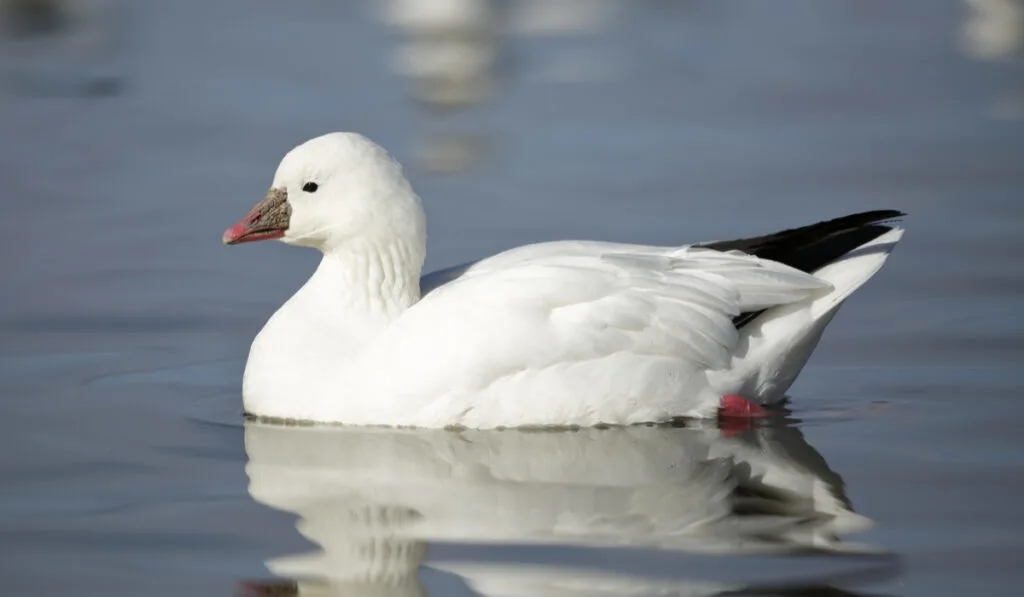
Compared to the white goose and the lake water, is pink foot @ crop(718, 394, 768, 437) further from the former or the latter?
the lake water

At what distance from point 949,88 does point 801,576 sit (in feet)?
30.3

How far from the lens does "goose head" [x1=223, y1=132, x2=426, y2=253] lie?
24.7 feet

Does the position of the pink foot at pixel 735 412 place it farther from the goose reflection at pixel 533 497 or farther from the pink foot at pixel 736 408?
the goose reflection at pixel 533 497

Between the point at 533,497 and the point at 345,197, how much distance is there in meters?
1.80

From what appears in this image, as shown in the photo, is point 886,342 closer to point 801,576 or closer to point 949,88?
point 801,576

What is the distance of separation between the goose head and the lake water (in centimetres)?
88

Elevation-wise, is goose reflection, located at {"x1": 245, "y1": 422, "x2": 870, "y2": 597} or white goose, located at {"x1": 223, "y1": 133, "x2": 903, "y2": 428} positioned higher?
white goose, located at {"x1": 223, "y1": 133, "x2": 903, "y2": 428}

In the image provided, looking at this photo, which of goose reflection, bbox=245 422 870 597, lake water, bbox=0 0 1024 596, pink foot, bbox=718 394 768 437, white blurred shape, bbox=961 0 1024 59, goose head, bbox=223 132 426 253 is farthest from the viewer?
white blurred shape, bbox=961 0 1024 59

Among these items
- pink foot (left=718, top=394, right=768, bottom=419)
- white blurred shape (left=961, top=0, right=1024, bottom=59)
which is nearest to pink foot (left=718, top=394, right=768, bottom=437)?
pink foot (left=718, top=394, right=768, bottom=419)

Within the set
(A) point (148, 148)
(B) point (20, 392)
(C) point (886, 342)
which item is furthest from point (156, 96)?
(C) point (886, 342)

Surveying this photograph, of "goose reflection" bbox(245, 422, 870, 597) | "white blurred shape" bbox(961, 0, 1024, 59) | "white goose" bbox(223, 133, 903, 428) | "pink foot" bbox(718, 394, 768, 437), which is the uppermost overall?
"white blurred shape" bbox(961, 0, 1024, 59)

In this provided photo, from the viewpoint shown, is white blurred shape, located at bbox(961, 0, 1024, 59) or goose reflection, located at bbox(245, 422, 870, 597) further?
white blurred shape, located at bbox(961, 0, 1024, 59)

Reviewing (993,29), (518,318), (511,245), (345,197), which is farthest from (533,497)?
(993,29)

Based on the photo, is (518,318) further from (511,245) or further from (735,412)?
(511,245)
